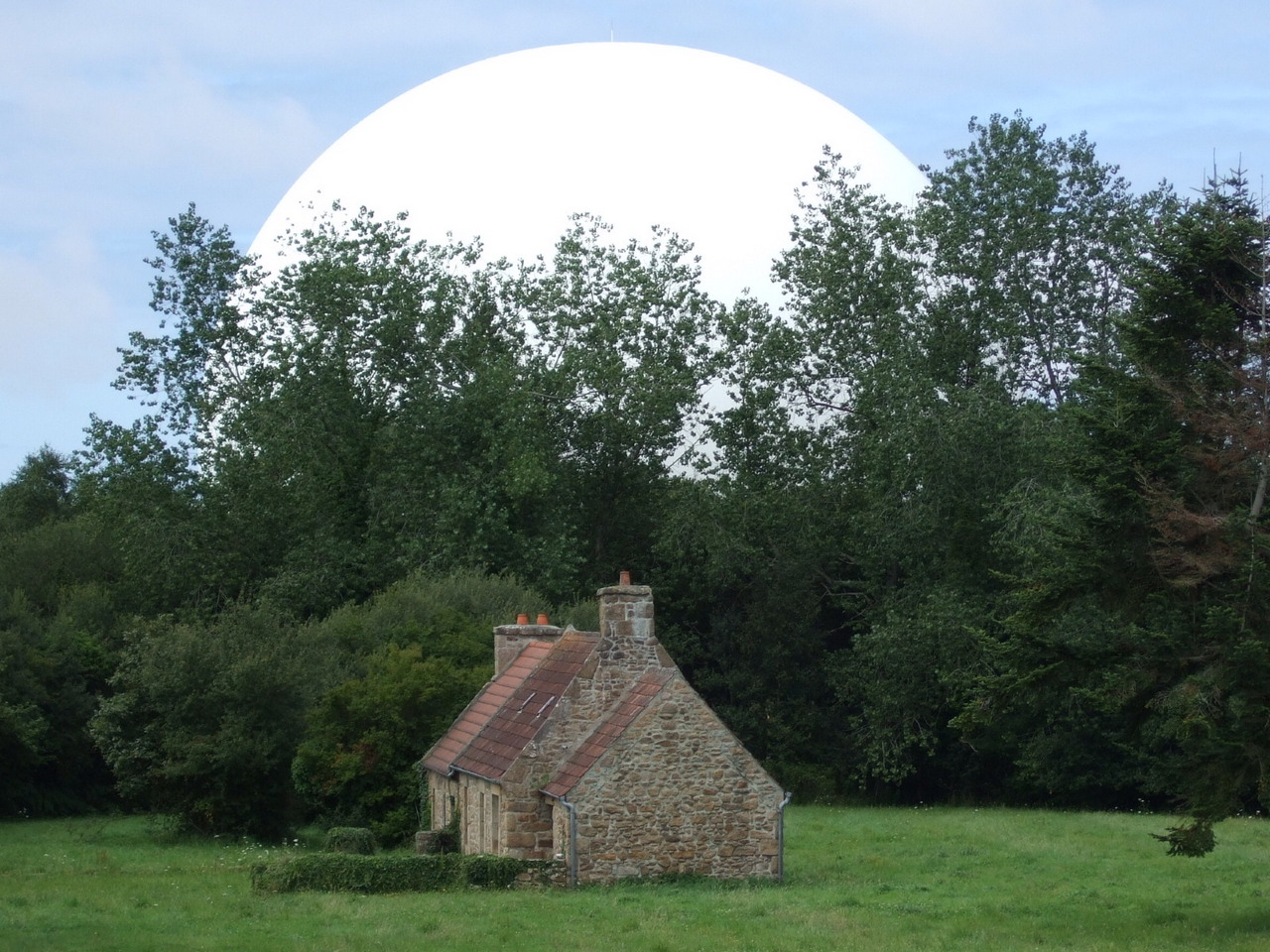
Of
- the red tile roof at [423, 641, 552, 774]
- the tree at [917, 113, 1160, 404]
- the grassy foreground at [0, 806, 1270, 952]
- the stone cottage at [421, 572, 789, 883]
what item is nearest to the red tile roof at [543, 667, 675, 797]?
the stone cottage at [421, 572, 789, 883]

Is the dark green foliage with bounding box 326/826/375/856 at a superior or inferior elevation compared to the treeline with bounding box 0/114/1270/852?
inferior

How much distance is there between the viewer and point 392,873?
22.4 m

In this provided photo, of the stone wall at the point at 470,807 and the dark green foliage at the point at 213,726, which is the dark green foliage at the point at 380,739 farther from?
the stone wall at the point at 470,807

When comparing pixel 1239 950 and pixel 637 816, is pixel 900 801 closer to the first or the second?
pixel 637 816

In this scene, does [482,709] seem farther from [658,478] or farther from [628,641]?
[658,478]

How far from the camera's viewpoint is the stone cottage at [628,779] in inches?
877

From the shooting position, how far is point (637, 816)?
22359mm

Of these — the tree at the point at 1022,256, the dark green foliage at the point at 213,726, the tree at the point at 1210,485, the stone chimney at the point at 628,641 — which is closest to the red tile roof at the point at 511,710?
the stone chimney at the point at 628,641

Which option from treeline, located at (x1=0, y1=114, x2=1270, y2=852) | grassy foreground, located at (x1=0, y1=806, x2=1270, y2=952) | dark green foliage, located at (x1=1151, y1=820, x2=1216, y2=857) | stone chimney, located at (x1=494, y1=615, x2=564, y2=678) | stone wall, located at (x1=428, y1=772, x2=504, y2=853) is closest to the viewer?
grassy foreground, located at (x1=0, y1=806, x2=1270, y2=952)

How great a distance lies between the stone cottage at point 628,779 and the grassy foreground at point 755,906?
0.64 meters

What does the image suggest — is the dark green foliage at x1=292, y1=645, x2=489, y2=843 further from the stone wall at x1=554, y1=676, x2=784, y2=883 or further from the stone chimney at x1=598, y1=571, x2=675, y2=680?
the stone wall at x1=554, y1=676, x2=784, y2=883

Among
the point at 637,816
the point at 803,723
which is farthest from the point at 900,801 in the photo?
the point at 637,816

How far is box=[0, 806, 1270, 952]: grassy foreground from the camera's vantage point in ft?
57.9

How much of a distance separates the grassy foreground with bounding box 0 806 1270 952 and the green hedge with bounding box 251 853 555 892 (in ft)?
2.14
